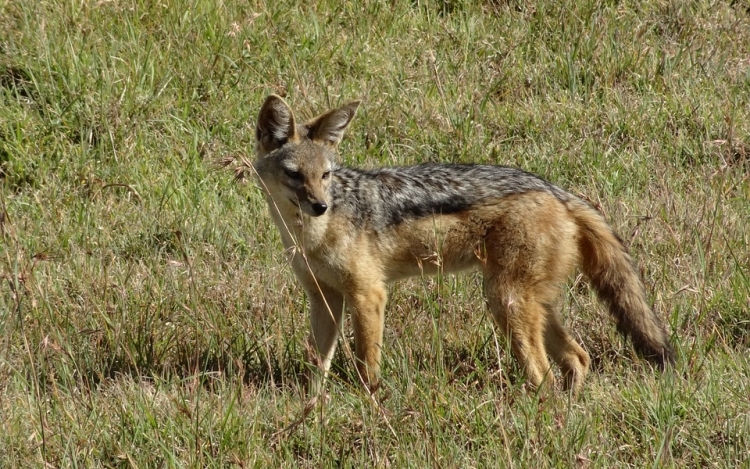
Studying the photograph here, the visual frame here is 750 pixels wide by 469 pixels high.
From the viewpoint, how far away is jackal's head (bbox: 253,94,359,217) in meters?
5.89

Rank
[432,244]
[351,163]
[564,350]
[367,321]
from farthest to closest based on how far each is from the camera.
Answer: [351,163]
[432,244]
[564,350]
[367,321]

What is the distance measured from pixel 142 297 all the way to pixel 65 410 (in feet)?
5.08

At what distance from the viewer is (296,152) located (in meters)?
6.06

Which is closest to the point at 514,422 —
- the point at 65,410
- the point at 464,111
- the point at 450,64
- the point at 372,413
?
the point at 372,413

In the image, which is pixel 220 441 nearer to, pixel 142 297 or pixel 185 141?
pixel 142 297

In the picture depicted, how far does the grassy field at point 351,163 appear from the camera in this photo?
4.60 m

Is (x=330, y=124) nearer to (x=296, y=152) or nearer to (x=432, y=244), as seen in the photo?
(x=296, y=152)

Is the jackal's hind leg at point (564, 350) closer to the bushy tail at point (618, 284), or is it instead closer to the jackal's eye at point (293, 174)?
the bushy tail at point (618, 284)

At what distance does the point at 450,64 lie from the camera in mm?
8969

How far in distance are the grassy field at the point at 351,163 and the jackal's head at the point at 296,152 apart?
72cm

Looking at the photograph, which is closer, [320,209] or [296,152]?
[320,209]

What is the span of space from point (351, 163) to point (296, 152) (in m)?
1.98

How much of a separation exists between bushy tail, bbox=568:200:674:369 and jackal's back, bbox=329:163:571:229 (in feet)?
0.76

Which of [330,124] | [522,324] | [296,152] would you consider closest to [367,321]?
[522,324]
